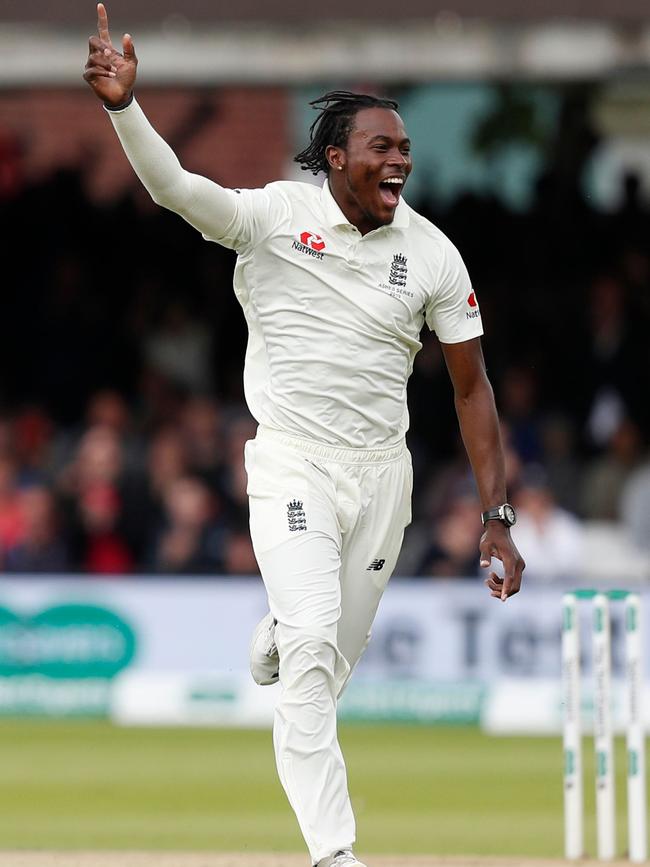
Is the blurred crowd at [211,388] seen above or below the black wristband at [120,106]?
above

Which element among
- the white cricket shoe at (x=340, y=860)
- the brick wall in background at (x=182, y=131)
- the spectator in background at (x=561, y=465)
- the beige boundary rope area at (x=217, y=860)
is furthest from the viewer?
the brick wall in background at (x=182, y=131)

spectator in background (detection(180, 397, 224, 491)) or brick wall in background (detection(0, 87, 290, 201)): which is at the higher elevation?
brick wall in background (detection(0, 87, 290, 201))

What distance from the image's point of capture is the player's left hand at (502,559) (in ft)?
18.8

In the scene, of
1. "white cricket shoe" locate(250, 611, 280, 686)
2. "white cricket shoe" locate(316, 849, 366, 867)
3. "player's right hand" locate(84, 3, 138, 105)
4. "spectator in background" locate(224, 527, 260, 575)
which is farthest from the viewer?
"spectator in background" locate(224, 527, 260, 575)

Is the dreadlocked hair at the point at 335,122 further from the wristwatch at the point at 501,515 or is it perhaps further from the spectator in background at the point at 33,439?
the spectator in background at the point at 33,439

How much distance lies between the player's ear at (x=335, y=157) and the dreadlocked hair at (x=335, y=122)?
1cm

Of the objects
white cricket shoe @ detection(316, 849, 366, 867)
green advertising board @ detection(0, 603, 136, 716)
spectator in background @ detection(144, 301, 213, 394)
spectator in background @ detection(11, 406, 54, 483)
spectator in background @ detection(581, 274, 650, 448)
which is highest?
spectator in background @ detection(144, 301, 213, 394)

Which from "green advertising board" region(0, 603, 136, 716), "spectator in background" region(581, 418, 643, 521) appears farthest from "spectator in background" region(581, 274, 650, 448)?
"green advertising board" region(0, 603, 136, 716)

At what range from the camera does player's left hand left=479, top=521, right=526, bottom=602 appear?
5742 mm

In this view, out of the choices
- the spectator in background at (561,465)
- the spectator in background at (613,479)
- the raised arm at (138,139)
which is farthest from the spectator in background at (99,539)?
the raised arm at (138,139)

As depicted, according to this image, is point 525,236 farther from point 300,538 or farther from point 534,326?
point 300,538

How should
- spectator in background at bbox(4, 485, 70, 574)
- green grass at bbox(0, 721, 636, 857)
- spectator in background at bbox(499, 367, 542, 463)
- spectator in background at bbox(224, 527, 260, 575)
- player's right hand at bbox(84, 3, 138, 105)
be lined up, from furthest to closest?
spectator in background at bbox(499, 367, 542, 463), spectator in background at bbox(4, 485, 70, 574), spectator in background at bbox(224, 527, 260, 575), green grass at bbox(0, 721, 636, 857), player's right hand at bbox(84, 3, 138, 105)

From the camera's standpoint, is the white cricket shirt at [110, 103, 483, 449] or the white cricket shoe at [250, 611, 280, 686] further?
the white cricket shoe at [250, 611, 280, 686]

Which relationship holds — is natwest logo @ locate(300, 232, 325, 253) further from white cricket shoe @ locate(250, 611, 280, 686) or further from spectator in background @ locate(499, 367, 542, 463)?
spectator in background @ locate(499, 367, 542, 463)
